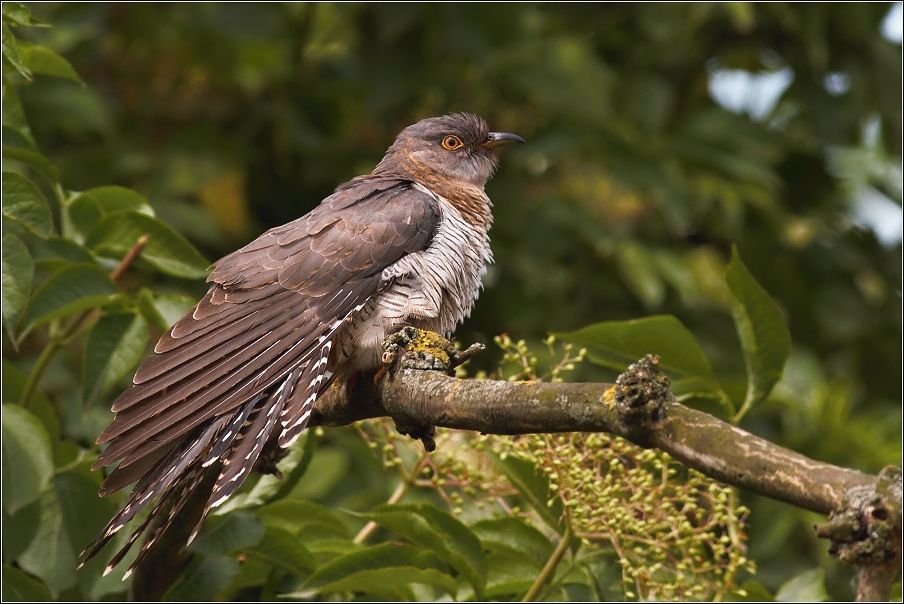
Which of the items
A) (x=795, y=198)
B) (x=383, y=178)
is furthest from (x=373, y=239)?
(x=795, y=198)

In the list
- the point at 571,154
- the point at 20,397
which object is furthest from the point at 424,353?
the point at 571,154

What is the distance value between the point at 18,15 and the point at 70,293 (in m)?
0.80

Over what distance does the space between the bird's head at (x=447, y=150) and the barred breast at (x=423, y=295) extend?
2.06ft

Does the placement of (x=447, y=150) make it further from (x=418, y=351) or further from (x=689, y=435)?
(x=689, y=435)

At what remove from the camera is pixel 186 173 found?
486 centimetres

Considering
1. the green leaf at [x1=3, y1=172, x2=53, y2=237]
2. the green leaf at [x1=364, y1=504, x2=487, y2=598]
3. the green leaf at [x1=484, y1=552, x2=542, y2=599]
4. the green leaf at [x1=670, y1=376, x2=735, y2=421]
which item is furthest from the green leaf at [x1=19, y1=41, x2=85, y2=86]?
the green leaf at [x1=670, y1=376, x2=735, y2=421]

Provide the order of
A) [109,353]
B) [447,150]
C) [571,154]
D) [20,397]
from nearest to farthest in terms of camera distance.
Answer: [109,353], [20,397], [447,150], [571,154]

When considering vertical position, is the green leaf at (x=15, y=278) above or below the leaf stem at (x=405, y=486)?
above

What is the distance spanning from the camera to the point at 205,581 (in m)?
2.69

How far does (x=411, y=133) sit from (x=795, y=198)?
8.76 ft

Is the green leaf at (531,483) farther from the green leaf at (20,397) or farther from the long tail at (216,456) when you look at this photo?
the green leaf at (20,397)

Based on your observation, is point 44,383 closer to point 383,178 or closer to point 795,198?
point 383,178

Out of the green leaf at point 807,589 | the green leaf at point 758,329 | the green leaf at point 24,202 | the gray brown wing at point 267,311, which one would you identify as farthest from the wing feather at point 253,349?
the green leaf at point 807,589

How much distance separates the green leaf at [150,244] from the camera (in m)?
2.96
